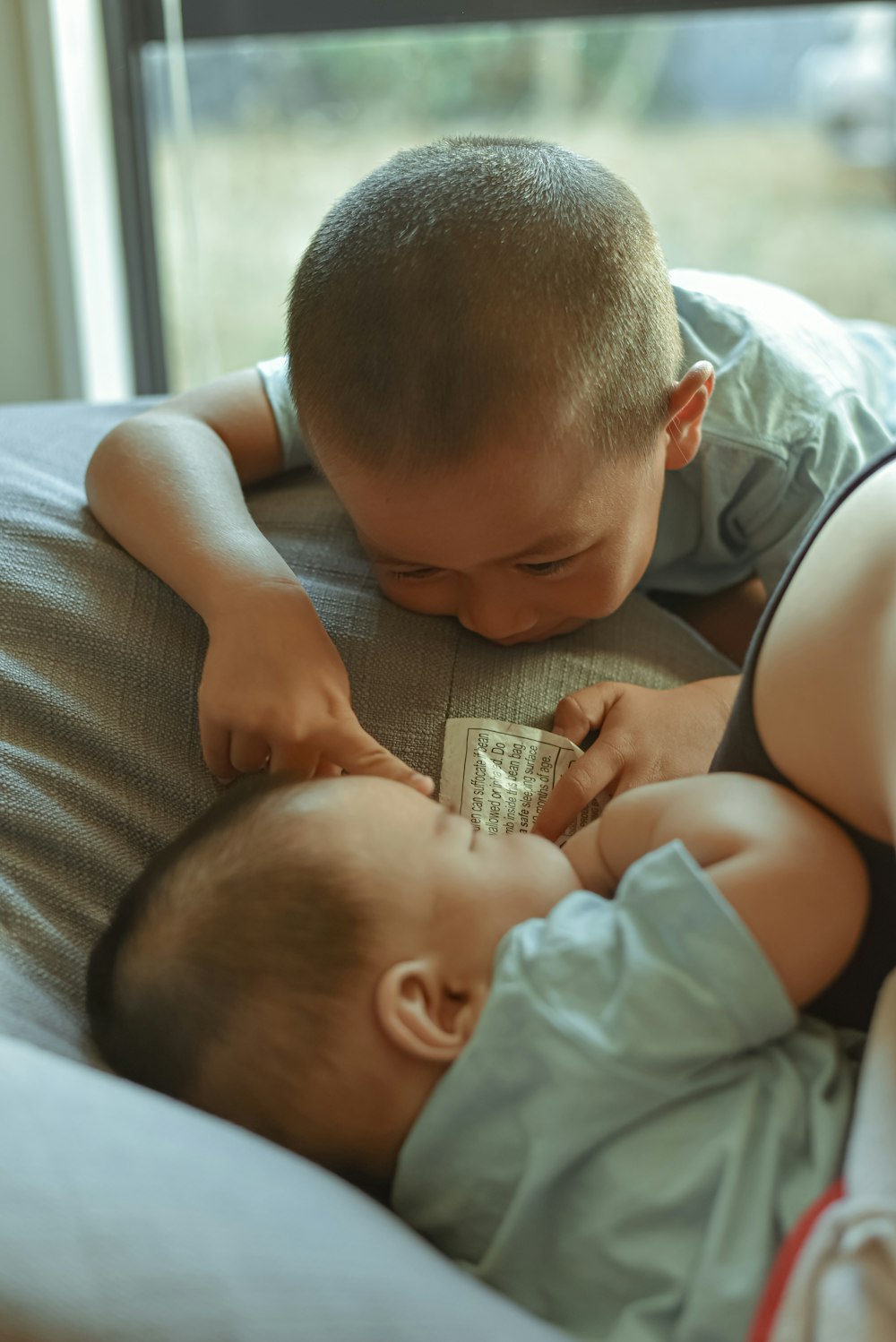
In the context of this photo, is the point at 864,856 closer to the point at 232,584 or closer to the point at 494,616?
the point at 494,616

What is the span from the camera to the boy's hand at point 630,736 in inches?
38.0

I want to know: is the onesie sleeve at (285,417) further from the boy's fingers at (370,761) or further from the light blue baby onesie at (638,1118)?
the light blue baby onesie at (638,1118)

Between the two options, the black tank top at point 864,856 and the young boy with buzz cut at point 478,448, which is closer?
the black tank top at point 864,856

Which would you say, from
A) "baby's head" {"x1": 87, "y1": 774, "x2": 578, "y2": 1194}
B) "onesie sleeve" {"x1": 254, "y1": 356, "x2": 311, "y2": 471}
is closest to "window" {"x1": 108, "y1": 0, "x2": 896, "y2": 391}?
"onesie sleeve" {"x1": 254, "y1": 356, "x2": 311, "y2": 471}

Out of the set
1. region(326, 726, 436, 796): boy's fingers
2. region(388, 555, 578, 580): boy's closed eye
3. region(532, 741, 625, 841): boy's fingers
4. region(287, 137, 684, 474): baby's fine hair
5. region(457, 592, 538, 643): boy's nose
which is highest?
region(287, 137, 684, 474): baby's fine hair

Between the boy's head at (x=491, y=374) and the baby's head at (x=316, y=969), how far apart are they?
0.26m

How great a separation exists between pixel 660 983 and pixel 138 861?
1.41 feet

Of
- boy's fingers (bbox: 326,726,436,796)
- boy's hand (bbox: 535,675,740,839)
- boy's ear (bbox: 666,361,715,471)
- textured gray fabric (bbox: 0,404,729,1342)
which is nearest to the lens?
textured gray fabric (bbox: 0,404,729,1342)

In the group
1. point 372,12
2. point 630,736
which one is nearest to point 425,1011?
point 630,736

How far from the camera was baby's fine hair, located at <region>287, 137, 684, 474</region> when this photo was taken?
34.8 inches

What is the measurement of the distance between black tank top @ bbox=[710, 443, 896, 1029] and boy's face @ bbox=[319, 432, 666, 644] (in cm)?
24

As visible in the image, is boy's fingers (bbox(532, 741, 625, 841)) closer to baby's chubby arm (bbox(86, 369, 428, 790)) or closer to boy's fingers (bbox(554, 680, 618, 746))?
boy's fingers (bbox(554, 680, 618, 746))

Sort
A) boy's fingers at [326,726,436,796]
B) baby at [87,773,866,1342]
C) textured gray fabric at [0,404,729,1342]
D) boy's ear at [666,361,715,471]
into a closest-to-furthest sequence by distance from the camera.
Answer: textured gray fabric at [0,404,729,1342] → baby at [87,773,866,1342] → boy's fingers at [326,726,436,796] → boy's ear at [666,361,715,471]

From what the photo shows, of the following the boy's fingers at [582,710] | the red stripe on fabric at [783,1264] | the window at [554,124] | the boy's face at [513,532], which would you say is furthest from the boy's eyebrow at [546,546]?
the window at [554,124]
